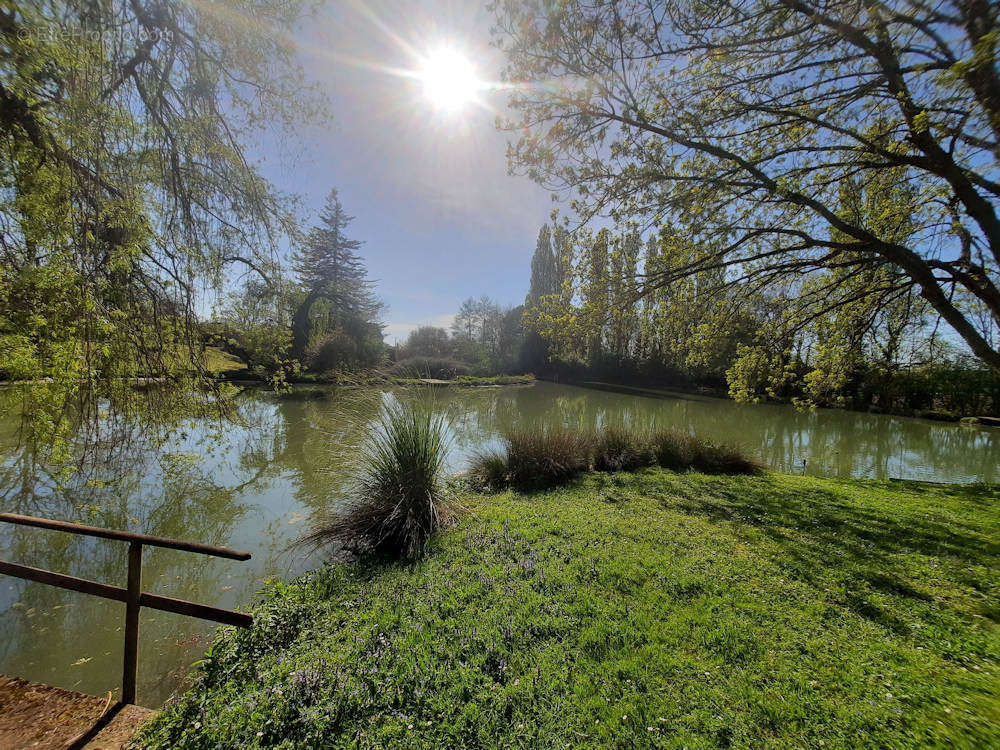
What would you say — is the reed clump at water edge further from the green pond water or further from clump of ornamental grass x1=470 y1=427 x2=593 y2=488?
the green pond water

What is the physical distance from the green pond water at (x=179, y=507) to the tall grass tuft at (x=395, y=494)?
12.9 inches

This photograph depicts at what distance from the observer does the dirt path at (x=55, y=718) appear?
1.94 meters

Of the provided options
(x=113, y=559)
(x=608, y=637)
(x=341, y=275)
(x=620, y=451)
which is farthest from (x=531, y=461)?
(x=341, y=275)

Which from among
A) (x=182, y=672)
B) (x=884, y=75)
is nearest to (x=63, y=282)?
(x=182, y=672)

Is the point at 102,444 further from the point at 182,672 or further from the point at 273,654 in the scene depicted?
the point at 273,654

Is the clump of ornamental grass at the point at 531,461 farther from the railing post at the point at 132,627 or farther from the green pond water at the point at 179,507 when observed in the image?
the railing post at the point at 132,627

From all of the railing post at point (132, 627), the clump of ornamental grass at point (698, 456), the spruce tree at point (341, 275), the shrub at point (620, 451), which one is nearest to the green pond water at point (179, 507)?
the railing post at point (132, 627)

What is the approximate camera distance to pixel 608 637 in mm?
2639

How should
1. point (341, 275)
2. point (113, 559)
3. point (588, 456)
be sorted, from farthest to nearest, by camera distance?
point (341, 275), point (588, 456), point (113, 559)

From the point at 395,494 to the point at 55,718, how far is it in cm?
291

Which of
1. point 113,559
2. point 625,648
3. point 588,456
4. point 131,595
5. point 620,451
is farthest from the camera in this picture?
point 620,451

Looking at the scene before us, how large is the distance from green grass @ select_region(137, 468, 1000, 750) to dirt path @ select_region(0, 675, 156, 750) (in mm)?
264

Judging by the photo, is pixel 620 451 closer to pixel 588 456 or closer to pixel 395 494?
pixel 588 456

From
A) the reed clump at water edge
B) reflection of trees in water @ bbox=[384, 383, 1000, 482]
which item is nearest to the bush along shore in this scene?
the reed clump at water edge
